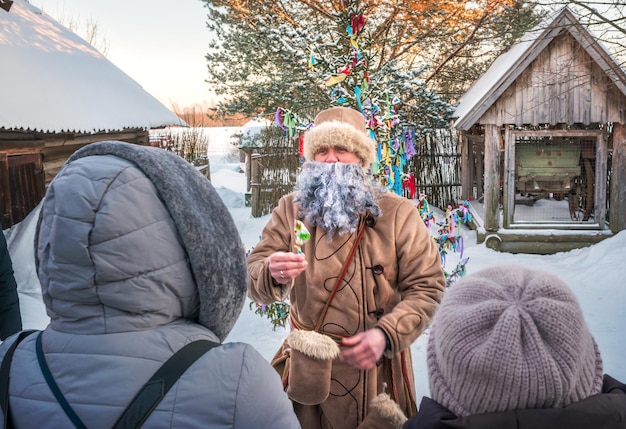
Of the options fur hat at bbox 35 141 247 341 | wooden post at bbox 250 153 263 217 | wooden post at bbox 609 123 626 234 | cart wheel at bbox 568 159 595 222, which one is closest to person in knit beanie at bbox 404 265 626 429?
fur hat at bbox 35 141 247 341

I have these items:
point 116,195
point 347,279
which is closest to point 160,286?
point 116,195

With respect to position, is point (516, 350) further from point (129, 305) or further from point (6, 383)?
point (6, 383)

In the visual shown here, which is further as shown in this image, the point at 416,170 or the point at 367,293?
the point at 416,170

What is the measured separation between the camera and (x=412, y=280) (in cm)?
224

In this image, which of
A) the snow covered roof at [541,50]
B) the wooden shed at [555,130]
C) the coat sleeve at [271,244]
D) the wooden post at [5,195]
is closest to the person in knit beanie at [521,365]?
the coat sleeve at [271,244]

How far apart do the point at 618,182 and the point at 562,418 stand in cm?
1026

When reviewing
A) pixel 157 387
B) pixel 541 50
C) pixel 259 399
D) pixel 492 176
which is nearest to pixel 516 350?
pixel 259 399

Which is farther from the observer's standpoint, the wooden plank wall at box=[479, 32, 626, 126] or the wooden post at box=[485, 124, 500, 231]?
the wooden post at box=[485, 124, 500, 231]

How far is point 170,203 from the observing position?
3.73ft

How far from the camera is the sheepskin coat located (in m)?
2.20

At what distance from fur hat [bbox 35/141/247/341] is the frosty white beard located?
1.07 meters

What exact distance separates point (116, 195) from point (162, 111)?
11548 millimetres

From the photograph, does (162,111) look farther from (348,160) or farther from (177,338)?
(177,338)

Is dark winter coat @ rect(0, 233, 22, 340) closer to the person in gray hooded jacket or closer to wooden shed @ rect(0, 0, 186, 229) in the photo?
the person in gray hooded jacket
